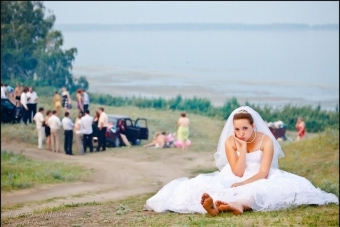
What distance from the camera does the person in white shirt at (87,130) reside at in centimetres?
2713

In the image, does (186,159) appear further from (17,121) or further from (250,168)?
(250,168)

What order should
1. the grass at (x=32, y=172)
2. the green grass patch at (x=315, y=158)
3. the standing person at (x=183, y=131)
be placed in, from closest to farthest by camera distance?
the grass at (x=32, y=172)
the green grass patch at (x=315, y=158)
the standing person at (x=183, y=131)

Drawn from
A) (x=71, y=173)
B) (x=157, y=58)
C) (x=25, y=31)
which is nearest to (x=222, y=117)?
(x=25, y=31)

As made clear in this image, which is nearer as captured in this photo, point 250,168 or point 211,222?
point 211,222

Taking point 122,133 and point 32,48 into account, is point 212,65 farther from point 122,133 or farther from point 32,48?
point 122,133

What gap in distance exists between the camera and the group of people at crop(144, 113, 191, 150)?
29.1m

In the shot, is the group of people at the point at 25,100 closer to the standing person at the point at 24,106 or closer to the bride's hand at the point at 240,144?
the standing person at the point at 24,106

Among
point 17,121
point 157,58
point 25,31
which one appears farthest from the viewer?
point 157,58

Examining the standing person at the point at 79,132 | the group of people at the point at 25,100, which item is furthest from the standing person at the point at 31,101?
the standing person at the point at 79,132

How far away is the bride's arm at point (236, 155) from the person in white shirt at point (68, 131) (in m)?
16.1

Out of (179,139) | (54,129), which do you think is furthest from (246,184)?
(179,139)

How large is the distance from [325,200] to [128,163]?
1482 centimetres

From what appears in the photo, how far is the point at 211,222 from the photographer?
956 centimetres

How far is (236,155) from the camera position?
10.9 metres
